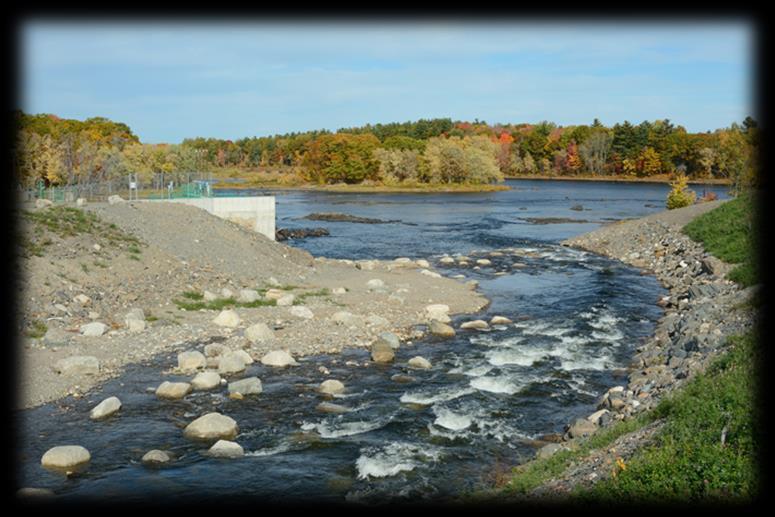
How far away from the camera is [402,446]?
12664 millimetres

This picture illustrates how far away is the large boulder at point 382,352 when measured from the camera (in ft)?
58.9

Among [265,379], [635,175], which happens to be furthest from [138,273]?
[635,175]

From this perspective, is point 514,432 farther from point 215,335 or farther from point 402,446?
point 215,335

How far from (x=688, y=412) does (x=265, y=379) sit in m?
9.88

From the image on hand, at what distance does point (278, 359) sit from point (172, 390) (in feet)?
10.2

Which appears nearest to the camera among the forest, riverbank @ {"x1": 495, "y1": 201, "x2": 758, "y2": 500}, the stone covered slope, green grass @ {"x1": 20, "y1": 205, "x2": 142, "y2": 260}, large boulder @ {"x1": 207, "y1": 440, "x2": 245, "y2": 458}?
riverbank @ {"x1": 495, "y1": 201, "x2": 758, "y2": 500}

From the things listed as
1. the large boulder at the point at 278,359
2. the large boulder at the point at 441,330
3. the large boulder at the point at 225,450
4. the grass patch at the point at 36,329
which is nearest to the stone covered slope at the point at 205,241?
the grass patch at the point at 36,329

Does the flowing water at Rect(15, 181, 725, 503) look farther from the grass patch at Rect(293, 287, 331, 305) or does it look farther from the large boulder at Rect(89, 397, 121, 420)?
the grass patch at Rect(293, 287, 331, 305)

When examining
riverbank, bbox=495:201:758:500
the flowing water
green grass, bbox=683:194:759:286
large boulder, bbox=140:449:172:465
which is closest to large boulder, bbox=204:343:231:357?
the flowing water

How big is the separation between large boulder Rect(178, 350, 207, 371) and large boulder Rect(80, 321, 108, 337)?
10.8ft

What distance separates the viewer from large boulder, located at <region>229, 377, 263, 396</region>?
15.3 meters

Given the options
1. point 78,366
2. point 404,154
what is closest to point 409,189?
point 404,154

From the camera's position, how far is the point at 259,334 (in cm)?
1919

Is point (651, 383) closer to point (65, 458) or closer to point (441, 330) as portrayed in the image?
point (441, 330)
